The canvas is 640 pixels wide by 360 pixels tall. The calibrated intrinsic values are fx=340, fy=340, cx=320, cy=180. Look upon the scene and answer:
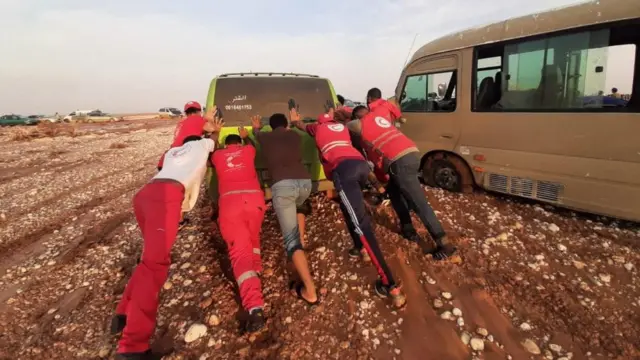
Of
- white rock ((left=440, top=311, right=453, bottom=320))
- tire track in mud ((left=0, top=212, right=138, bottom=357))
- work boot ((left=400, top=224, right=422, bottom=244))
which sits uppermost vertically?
work boot ((left=400, top=224, right=422, bottom=244))

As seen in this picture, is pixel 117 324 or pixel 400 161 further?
pixel 400 161

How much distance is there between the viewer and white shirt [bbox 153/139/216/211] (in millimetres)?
3254

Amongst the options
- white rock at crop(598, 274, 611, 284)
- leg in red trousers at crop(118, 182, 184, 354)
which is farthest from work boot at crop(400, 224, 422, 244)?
leg in red trousers at crop(118, 182, 184, 354)

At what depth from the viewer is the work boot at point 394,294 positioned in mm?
3253

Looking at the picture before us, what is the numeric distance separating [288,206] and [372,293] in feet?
4.06

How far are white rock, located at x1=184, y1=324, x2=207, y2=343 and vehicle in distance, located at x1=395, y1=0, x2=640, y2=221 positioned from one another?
4.61 meters

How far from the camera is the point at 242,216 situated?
3.26m

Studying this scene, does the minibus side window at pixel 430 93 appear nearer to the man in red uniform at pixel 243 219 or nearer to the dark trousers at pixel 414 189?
the dark trousers at pixel 414 189

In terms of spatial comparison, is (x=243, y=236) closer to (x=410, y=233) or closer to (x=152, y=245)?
(x=152, y=245)

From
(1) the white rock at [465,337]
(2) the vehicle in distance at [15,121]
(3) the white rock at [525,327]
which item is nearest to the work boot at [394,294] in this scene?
(1) the white rock at [465,337]

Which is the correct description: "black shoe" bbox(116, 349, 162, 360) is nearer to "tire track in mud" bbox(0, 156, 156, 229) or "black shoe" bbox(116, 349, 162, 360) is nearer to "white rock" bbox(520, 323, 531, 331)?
"white rock" bbox(520, 323, 531, 331)

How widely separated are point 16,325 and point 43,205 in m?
5.17

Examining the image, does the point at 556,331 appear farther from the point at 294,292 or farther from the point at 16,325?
the point at 16,325

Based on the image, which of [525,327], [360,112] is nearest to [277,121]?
[360,112]
